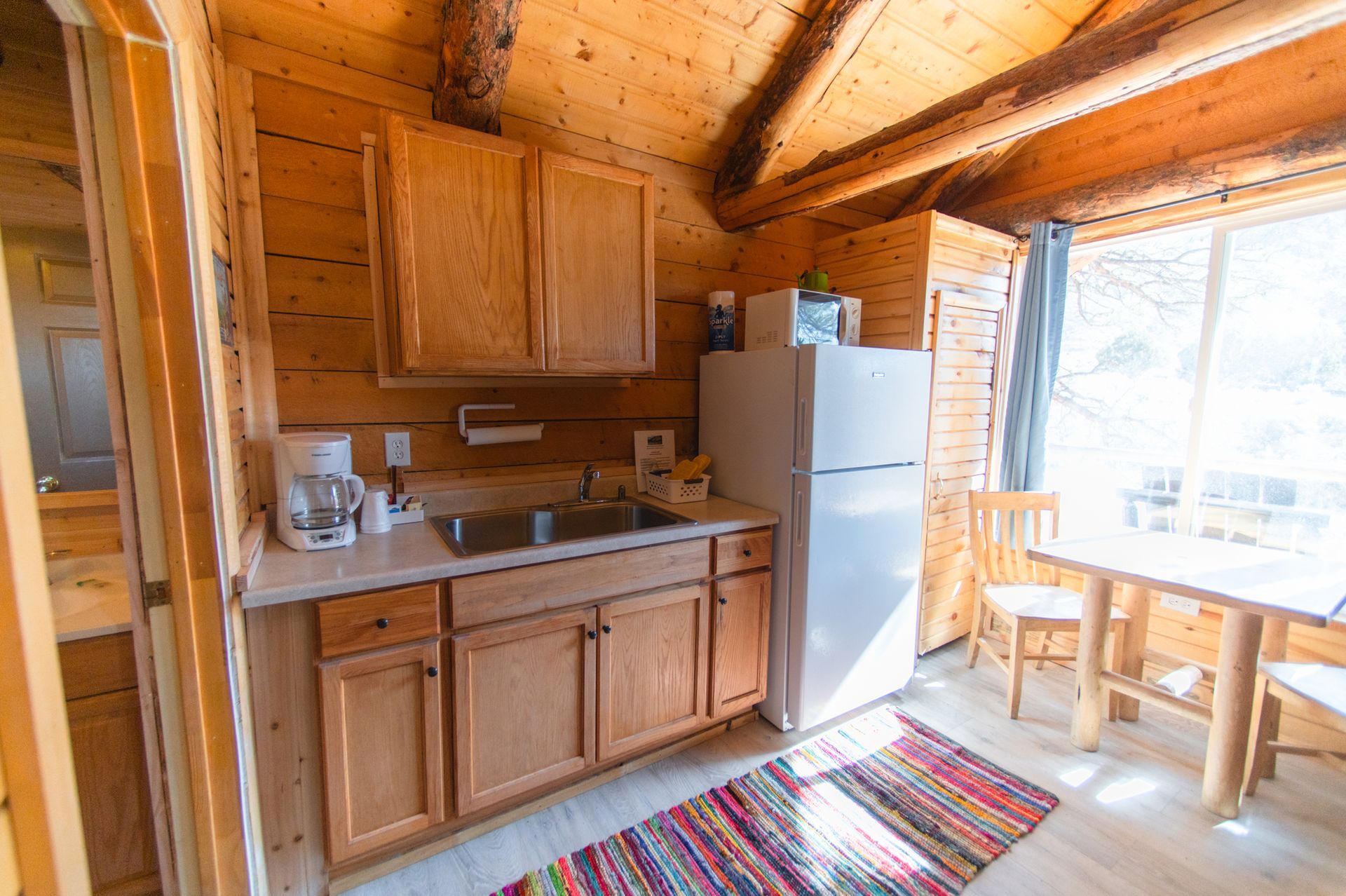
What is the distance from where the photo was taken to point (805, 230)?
112 inches

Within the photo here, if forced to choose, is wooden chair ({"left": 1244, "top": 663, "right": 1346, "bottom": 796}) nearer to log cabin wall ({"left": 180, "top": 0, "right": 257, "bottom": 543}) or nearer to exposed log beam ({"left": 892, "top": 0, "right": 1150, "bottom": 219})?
exposed log beam ({"left": 892, "top": 0, "right": 1150, "bottom": 219})

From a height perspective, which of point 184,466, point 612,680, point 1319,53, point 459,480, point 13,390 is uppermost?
point 1319,53

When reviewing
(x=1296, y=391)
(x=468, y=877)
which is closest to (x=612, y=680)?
(x=468, y=877)

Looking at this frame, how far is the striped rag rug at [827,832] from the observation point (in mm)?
1488

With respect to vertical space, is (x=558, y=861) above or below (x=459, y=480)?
below

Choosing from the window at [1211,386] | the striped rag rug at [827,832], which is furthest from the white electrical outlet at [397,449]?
the window at [1211,386]

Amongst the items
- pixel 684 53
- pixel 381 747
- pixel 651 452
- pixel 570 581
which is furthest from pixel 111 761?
pixel 684 53

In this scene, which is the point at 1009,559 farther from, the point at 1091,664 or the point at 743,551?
the point at 743,551

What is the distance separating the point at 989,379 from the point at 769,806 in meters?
2.26

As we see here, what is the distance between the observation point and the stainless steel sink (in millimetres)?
1941

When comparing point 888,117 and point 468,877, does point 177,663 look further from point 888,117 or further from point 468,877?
point 888,117

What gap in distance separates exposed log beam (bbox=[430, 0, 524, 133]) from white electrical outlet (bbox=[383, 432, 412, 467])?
1085mm

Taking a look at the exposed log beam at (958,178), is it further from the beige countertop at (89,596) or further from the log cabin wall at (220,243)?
the beige countertop at (89,596)

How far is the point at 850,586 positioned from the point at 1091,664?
0.93 metres
